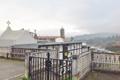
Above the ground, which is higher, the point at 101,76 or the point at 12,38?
the point at 12,38

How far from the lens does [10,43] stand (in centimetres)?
2002

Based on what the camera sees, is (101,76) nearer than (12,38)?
Yes

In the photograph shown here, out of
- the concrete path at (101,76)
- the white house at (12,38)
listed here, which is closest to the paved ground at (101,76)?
the concrete path at (101,76)

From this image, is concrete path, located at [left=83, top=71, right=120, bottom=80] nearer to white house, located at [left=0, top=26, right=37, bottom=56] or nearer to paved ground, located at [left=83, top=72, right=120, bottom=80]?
paved ground, located at [left=83, top=72, right=120, bottom=80]

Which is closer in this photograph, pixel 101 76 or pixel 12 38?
pixel 101 76

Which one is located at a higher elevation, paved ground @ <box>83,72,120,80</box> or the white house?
the white house

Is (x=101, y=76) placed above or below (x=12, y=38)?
below

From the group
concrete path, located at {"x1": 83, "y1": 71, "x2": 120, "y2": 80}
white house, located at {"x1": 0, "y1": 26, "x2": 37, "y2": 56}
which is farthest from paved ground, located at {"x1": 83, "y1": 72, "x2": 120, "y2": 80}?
white house, located at {"x1": 0, "y1": 26, "x2": 37, "y2": 56}

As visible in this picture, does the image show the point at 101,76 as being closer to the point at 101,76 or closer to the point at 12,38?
the point at 101,76

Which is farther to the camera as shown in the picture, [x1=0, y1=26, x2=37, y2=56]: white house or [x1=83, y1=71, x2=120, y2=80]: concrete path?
[x1=0, y1=26, x2=37, y2=56]: white house

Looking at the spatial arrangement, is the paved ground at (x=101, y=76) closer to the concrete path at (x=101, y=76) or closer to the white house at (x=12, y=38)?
the concrete path at (x=101, y=76)

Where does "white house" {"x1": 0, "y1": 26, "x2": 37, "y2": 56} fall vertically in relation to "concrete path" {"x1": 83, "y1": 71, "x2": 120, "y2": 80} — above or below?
above

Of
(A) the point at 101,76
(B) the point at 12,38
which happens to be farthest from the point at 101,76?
(B) the point at 12,38

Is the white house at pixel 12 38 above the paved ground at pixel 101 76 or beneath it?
above
